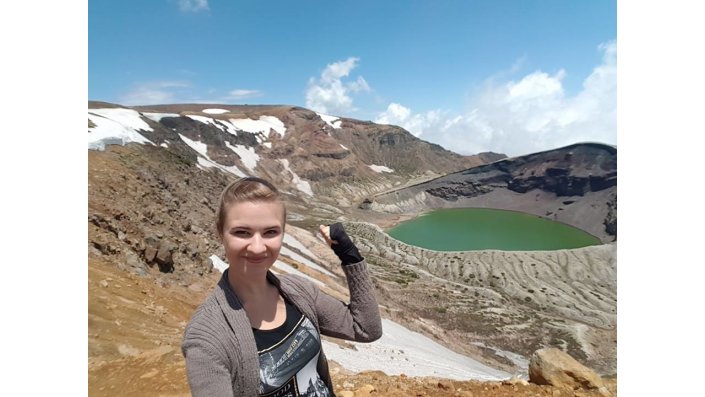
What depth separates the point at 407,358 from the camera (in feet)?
61.3

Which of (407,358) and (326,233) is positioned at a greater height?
(326,233)

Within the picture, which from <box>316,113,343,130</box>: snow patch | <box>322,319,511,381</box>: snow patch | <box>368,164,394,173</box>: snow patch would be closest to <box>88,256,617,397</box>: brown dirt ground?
<box>322,319,511,381</box>: snow patch

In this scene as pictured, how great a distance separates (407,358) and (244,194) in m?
18.6

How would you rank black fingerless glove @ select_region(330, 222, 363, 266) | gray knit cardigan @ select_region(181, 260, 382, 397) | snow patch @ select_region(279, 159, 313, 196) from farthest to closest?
snow patch @ select_region(279, 159, 313, 196), black fingerless glove @ select_region(330, 222, 363, 266), gray knit cardigan @ select_region(181, 260, 382, 397)

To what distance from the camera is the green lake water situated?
85.3 m

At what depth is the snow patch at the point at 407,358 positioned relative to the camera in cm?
1489

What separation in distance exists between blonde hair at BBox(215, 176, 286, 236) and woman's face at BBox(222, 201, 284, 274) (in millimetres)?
24

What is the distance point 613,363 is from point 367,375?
1009 inches

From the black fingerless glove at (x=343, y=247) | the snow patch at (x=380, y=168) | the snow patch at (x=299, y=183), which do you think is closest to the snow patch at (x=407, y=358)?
the black fingerless glove at (x=343, y=247)

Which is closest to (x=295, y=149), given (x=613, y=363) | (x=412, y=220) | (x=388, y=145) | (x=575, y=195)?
(x=412, y=220)

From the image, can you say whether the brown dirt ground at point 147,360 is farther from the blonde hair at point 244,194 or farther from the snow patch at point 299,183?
the snow patch at point 299,183

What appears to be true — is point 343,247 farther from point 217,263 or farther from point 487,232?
point 487,232

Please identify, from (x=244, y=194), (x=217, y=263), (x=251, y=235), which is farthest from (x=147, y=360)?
(x=217, y=263)

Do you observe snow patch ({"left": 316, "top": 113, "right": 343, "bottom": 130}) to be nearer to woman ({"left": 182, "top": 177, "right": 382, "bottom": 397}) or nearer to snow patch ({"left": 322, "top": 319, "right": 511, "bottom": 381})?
snow patch ({"left": 322, "top": 319, "right": 511, "bottom": 381})
